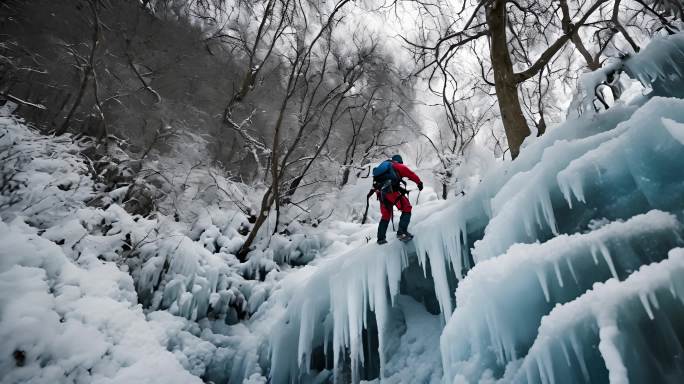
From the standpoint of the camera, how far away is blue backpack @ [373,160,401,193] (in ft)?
14.5

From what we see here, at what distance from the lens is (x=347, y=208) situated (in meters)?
9.41

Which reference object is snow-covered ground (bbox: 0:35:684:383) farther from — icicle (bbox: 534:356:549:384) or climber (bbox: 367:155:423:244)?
climber (bbox: 367:155:423:244)

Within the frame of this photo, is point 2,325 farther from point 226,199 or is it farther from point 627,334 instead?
point 226,199

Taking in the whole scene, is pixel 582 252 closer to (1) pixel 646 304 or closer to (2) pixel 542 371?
(1) pixel 646 304

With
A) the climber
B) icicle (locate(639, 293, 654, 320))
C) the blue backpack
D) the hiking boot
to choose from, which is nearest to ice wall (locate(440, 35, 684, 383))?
icicle (locate(639, 293, 654, 320))

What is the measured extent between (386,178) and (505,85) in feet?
6.97

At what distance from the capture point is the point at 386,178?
14.5 feet

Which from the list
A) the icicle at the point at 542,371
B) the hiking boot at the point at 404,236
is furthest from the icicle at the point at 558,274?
the hiking boot at the point at 404,236

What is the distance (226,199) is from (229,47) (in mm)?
7405

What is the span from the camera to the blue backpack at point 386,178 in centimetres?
442

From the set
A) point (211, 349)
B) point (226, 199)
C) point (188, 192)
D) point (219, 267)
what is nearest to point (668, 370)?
point (211, 349)

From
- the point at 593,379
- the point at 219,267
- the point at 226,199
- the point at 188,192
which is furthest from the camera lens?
the point at 188,192

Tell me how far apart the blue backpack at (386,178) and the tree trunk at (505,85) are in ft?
5.22

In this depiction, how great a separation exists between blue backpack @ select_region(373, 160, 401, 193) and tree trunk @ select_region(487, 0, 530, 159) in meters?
1.59
